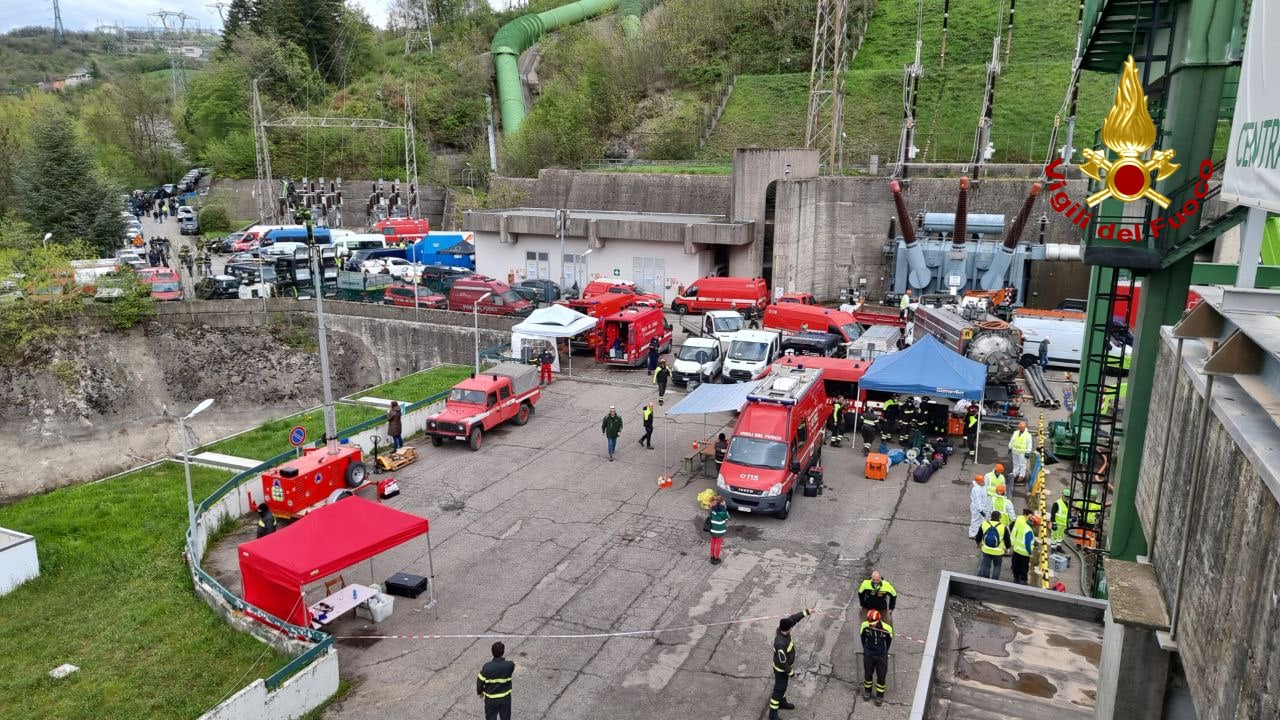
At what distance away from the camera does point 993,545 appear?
1359 centimetres

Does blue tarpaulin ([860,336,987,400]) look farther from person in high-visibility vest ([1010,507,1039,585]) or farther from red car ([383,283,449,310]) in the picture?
red car ([383,283,449,310])

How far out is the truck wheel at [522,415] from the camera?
2389 centimetres

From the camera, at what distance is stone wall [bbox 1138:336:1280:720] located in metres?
3.27

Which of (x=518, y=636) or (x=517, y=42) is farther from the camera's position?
(x=517, y=42)

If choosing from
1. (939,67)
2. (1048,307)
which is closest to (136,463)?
(1048,307)

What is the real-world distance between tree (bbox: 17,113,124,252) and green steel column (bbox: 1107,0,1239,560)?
51.1 metres

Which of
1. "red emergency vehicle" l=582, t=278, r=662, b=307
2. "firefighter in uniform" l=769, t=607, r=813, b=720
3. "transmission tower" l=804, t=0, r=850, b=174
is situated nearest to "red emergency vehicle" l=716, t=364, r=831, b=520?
"firefighter in uniform" l=769, t=607, r=813, b=720

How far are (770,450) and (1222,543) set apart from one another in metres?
13.5

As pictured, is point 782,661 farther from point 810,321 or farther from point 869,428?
point 810,321

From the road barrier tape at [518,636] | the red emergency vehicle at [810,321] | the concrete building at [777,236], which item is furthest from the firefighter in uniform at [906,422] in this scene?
the concrete building at [777,236]

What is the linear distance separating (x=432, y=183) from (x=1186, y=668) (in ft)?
220

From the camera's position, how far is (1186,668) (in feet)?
14.6

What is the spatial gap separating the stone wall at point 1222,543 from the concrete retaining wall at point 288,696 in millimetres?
10097

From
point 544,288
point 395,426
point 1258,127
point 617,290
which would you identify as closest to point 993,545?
point 1258,127
